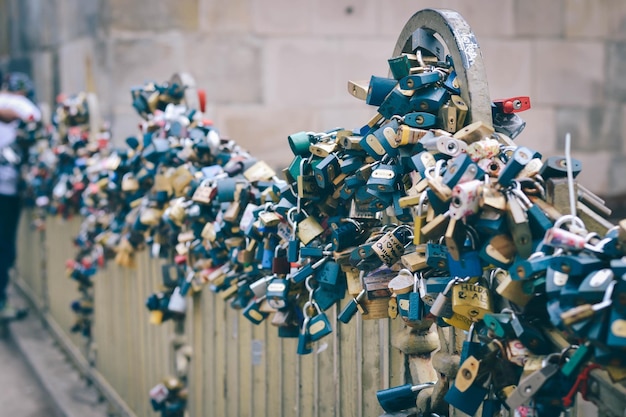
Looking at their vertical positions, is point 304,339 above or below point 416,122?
below

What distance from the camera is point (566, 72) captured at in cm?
774

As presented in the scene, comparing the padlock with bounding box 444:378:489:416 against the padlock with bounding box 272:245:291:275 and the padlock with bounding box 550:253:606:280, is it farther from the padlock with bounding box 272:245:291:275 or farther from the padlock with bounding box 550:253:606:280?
the padlock with bounding box 272:245:291:275

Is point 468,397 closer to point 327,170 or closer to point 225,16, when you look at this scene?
point 327,170

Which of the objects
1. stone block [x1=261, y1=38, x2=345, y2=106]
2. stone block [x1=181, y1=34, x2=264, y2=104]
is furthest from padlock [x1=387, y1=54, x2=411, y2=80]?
stone block [x1=261, y1=38, x2=345, y2=106]

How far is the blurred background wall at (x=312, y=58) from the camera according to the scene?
21.0 feet

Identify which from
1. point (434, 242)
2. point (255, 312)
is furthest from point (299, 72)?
point (434, 242)

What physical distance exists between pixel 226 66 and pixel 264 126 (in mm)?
539

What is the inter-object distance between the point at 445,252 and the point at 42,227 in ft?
17.6

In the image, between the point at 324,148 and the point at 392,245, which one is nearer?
the point at 392,245

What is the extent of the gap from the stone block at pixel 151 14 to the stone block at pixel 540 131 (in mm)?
3017

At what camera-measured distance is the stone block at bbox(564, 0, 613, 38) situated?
7688 mm

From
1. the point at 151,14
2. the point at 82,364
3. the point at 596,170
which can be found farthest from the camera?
the point at 596,170

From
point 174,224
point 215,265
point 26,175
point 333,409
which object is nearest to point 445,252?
point 333,409

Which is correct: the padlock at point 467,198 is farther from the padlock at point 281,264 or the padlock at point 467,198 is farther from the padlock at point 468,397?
the padlock at point 281,264
